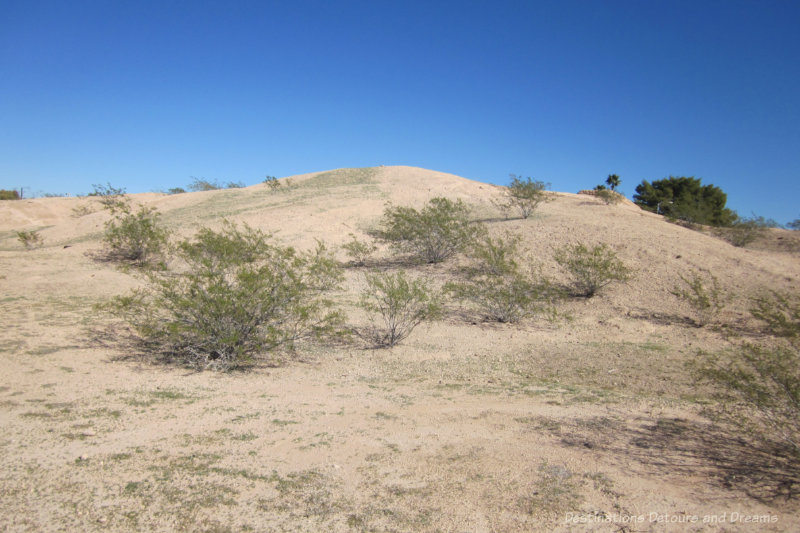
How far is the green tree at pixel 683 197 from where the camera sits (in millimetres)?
32438

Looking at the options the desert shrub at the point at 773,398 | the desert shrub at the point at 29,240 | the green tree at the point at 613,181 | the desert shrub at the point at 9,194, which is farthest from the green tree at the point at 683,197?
the desert shrub at the point at 9,194

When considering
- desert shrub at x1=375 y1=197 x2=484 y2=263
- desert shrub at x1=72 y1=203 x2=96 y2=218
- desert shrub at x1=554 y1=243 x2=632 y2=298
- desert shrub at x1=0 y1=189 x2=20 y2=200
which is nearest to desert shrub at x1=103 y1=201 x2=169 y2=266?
desert shrub at x1=375 y1=197 x2=484 y2=263

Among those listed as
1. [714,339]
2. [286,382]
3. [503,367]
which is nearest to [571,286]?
[714,339]

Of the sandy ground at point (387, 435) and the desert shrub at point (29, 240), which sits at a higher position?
the desert shrub at point (29, 240)

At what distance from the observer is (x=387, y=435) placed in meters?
4.98

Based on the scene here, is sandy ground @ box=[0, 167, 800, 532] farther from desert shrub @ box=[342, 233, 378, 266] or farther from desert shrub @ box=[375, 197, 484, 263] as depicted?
desert shrub @ box=[375, 197, 484, 263]

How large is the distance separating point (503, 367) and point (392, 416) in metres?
3.28

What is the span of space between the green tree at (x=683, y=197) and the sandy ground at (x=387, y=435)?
25.2 m

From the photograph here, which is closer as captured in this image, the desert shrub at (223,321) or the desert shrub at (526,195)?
the desert shrub at (223,321)

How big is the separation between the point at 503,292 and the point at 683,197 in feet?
105

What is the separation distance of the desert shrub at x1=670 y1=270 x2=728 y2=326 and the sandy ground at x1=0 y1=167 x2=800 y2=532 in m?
0.43

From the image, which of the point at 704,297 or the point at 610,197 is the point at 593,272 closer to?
the point at 704,297

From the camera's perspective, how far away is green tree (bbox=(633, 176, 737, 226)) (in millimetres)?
32438

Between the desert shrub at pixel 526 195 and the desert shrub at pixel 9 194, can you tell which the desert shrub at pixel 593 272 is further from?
the desert shrub at pixel 9 194
